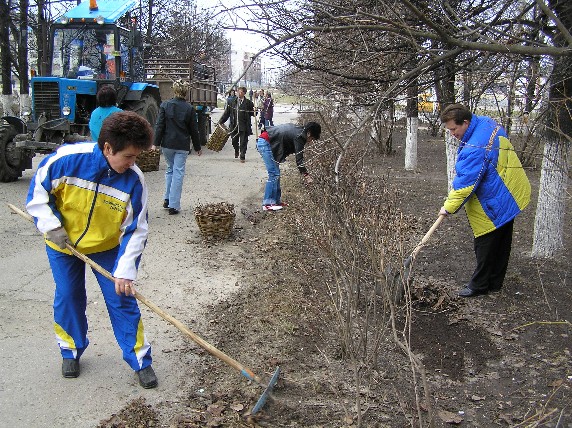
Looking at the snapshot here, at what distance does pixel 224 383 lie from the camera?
3.42m

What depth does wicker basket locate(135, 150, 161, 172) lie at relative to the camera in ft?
35.8

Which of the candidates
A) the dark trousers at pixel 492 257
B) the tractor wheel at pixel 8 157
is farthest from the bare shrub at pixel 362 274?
the tractor wheel at pixel 8 157

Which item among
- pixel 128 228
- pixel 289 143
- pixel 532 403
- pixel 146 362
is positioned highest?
pixel 289 143

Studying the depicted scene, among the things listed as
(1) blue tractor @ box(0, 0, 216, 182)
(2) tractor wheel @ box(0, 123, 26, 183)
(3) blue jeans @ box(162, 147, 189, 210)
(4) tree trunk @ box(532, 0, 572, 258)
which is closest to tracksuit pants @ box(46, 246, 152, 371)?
(4) tree trunk @ box(532, 0, 572, 258)

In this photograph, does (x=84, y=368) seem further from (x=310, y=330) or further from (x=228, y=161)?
(x=228, y=161)

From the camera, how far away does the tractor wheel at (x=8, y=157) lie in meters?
8.83

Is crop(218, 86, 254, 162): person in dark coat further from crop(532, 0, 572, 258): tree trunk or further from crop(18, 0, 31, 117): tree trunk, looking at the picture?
crop(532, 0, 572, 258): tree trunk

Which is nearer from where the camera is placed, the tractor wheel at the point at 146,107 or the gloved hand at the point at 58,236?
the gloved hand at the point at 58,236

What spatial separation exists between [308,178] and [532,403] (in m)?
3.57

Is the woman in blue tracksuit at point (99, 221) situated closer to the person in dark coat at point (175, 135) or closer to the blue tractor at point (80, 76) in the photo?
the person in dark coat at point (175, 135)

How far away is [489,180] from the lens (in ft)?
15.0

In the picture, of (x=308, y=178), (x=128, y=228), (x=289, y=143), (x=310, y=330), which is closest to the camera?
(x=128, y=228)

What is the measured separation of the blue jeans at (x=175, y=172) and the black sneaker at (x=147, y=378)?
4.32 meters

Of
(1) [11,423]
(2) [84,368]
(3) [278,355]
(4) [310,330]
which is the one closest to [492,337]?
(4) [310,330]
